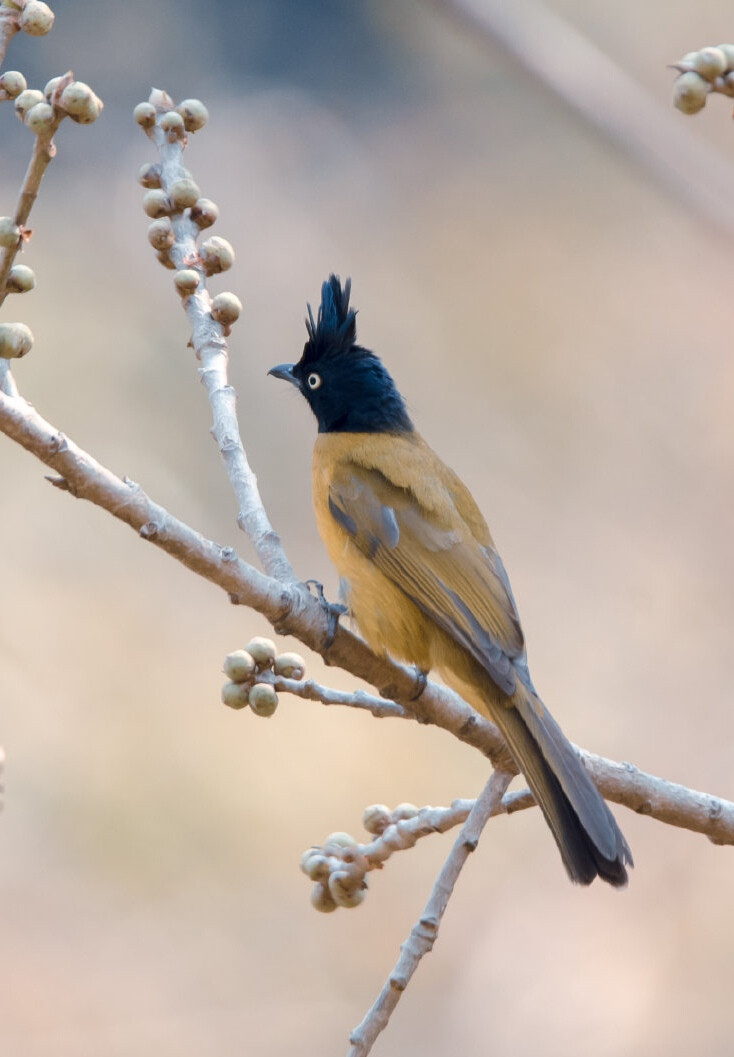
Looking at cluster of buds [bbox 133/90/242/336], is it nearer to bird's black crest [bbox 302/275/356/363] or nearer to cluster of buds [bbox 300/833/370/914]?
cluster of buds [bbox 300/833/370/914]

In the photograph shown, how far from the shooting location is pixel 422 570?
3.80 m

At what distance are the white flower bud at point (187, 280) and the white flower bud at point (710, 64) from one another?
1.53 m

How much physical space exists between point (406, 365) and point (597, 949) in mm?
3286

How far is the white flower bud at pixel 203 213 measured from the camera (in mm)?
3139

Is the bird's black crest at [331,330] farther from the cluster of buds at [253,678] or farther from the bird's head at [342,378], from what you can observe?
the cluster of buds at [253,678]

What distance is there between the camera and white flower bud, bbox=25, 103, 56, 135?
7.13ft

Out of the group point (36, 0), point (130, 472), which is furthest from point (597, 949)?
point (36, 0)

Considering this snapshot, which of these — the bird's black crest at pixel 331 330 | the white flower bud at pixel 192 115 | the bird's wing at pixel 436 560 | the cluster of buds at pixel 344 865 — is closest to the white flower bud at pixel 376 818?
the cluster of buds at pixel 344 865

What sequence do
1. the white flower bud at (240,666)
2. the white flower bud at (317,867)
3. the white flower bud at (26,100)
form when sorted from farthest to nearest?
the white flower bud at (317,867), the white flower bud at (240,666), the white flower bud at (26,100)

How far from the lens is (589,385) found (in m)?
7.41

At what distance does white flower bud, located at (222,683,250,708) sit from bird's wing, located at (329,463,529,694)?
895mm

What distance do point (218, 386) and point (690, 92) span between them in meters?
1.59

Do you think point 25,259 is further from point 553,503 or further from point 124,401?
point 553,503

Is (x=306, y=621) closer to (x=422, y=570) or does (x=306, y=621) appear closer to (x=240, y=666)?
(x=240, y=666)
